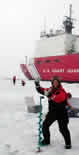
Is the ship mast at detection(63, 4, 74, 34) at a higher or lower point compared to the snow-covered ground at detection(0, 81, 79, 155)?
higher

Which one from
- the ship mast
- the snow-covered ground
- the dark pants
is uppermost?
the ship mast

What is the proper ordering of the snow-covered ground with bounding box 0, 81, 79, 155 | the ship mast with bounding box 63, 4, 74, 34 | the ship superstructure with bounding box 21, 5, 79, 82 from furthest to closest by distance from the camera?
the ship mast with bounding box 63, 4, 74, 34 → the ship superstructure with bounding box 21, 5, 79, 82 → the snow-covered ground with bounding box 0, 81, 79, 155

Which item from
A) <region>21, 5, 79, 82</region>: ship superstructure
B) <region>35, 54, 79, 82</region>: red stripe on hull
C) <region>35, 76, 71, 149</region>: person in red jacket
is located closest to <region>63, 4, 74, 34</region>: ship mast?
<region>21, 5, 79, 82</region>: ship superstructure

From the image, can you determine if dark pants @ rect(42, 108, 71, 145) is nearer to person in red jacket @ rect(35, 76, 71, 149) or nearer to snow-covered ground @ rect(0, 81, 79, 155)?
person in red jacket @ rect(35, 76, 71, 149)

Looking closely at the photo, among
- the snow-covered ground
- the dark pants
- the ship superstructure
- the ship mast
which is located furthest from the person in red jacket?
the ship mast

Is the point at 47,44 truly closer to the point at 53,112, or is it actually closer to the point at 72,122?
the point at 72,122

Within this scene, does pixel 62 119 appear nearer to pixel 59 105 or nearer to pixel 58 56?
pixel 59 105

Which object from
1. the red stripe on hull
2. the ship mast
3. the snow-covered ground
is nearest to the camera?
the snow-covered ground

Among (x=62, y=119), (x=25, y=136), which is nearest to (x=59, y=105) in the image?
(x=62, y=119)

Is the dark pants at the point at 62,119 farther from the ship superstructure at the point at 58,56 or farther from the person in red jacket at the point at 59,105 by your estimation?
the ship superstructure at the point at 58,56

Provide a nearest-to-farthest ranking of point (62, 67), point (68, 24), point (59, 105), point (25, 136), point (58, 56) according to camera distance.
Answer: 1. point (59, 105)
2. point (25, 136)
3. point (62, 67)
4. point (58, 56)
5. point (68, 24)

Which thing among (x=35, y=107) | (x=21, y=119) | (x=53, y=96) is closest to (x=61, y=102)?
(x=53, y=96)

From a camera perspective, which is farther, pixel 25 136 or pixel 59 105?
pixel 25 136

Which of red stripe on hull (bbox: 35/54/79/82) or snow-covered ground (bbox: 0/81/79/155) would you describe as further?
red stripe on hull (bbox: 35/54/79/82)
